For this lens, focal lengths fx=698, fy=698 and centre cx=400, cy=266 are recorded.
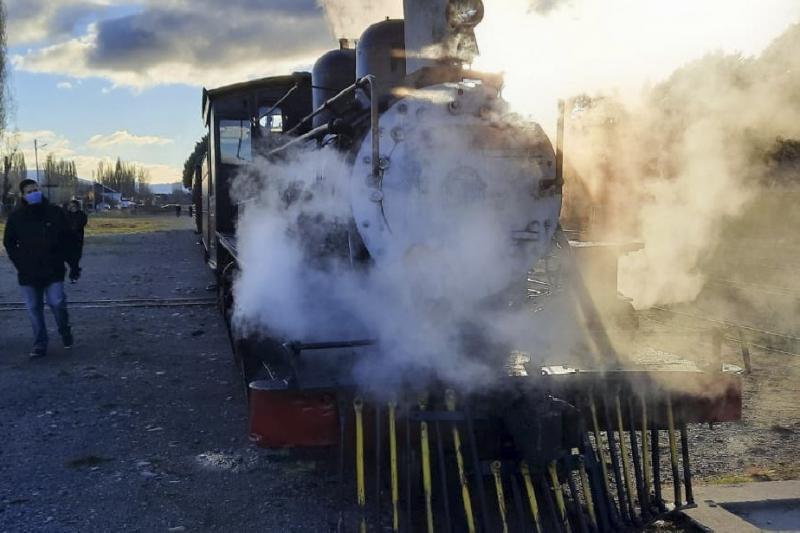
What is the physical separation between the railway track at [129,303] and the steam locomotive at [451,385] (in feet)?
23.2

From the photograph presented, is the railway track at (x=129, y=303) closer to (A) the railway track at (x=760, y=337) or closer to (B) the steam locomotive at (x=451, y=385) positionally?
(A) the railway track at (x=760, y=337)

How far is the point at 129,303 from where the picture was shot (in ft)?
35.1

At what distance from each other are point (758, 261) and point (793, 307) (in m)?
4.63

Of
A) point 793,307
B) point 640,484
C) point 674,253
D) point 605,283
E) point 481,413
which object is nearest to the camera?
point 481,413

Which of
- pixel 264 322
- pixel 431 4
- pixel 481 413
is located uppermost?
pixel 431 4

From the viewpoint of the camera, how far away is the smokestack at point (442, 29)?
3674 mm

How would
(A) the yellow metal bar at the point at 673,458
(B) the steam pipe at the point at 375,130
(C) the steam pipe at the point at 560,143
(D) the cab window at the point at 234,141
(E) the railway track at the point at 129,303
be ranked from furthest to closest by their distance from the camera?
(E) the railway track at the point at 129,303
(D) the cab window at the point at 234,141
(C) the steam pipe at the point at 560,143
(A) the yellow metal bar at the point at 673,458
(B) the steam pipe at the point at 375,130

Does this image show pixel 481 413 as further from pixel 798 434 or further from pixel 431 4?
pixel 798 434

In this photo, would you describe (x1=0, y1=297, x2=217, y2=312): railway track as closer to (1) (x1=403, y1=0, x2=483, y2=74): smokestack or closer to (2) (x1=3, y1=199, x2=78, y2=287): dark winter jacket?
(2) (x1=3, y1=199, x2=78, y2=287): dark winter jacket

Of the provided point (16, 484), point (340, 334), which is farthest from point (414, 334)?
point (16, 484)

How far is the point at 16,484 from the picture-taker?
398cm

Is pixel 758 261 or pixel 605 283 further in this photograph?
pixel 758 261

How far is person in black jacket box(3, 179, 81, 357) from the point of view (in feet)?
22.8

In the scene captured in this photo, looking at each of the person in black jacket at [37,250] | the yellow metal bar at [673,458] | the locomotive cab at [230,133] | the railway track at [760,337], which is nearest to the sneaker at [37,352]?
the person in black jacket at [37,250]
